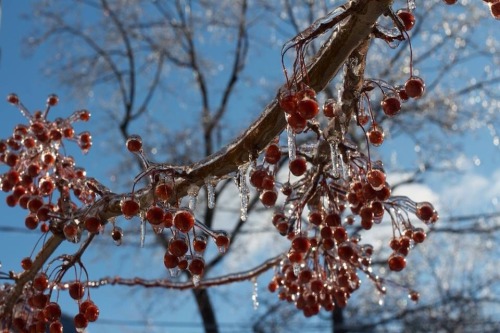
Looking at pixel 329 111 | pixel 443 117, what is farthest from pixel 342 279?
pixel 443 117

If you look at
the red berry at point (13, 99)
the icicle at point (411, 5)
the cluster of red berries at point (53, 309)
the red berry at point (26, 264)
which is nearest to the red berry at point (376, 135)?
the icicle at point (411, 5)

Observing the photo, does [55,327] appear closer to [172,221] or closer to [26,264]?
[26,264]

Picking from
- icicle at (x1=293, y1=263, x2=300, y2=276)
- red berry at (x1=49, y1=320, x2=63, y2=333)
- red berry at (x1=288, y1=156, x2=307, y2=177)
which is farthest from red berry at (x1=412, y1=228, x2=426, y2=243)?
red berry at (x1=49, y1=320, x2=63, y2=333)

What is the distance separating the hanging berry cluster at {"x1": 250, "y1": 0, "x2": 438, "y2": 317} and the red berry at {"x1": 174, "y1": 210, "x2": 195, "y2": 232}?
0.48 ft

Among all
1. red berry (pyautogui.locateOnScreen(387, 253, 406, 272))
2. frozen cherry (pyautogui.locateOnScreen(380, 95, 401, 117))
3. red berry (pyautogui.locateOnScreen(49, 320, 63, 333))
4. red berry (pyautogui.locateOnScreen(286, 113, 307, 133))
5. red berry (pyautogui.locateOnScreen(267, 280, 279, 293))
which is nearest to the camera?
red berry (pyautogui.locateOnScreen(286, 113, 307, 133))

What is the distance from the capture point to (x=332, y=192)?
4.42 feet

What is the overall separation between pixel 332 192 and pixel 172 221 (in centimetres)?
41

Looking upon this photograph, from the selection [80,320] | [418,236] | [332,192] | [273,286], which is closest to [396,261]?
[418,236]

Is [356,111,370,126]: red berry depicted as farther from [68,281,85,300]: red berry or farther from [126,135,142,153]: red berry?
[68,281,85,300]: red berry

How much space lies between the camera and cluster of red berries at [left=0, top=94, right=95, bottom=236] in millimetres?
1472

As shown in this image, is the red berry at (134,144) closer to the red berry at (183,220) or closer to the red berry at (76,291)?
the red berry at (183,220)

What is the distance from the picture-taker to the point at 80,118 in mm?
1688

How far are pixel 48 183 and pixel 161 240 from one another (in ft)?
23.9

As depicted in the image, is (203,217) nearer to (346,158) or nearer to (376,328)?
(376,328)
